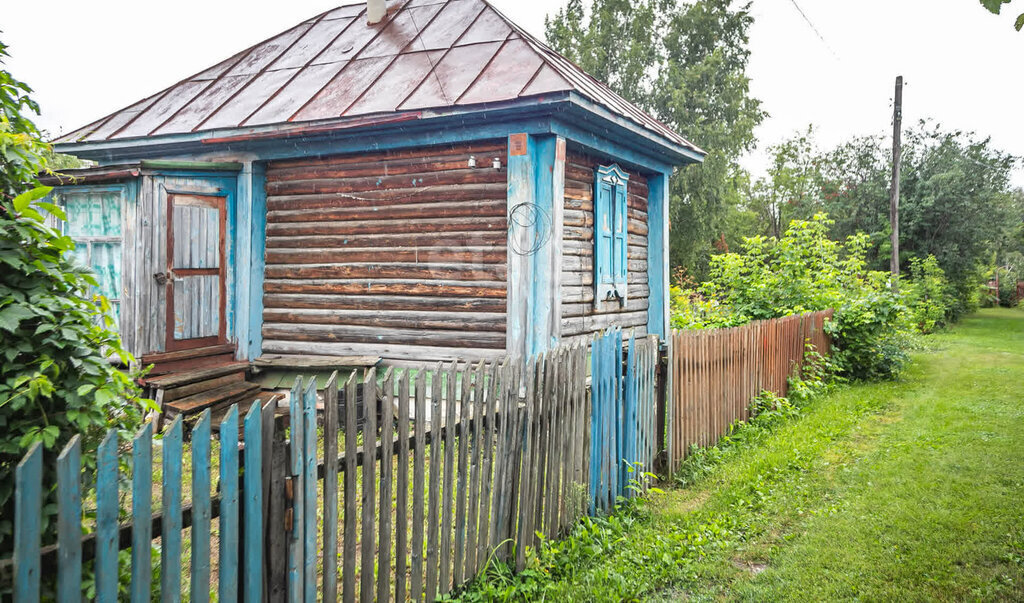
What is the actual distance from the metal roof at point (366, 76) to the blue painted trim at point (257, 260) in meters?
0.77

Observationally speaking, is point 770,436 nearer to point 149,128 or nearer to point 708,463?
point 708,463

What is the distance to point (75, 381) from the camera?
2.10m

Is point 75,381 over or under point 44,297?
under

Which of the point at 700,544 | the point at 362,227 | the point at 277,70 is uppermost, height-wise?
the point at 277,70

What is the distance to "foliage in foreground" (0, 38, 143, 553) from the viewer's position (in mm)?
1906

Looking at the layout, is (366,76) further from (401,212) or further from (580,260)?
(580,260)

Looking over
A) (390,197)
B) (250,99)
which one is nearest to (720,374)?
(390,197)

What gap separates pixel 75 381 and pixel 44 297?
0.93 feet

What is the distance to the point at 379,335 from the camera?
25.0 feet

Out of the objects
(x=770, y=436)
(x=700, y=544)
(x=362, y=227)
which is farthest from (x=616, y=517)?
(x=362, y=227)

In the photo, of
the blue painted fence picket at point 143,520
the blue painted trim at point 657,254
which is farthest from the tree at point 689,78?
the blue painted fence picket at point 143,520

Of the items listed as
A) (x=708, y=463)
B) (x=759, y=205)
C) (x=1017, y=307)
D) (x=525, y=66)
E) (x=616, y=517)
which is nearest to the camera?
(x=616, y=517)

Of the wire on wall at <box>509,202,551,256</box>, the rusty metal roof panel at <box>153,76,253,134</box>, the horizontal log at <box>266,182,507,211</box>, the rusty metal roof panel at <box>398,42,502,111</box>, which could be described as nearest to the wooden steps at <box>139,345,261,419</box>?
the horizontal log at <box>266,182,507,211</box>

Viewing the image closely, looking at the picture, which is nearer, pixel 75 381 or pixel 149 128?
pixel 75 381
